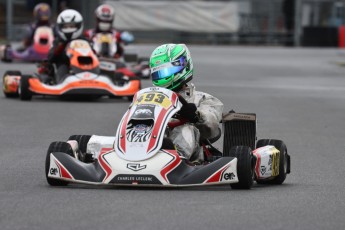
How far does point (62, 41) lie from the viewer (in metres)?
19.2

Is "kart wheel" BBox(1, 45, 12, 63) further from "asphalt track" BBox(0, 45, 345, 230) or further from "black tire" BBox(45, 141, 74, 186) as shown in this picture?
"black tire" BBox(45, 141, 74, 186)

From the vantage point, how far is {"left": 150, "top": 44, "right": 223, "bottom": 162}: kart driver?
30.3 ft

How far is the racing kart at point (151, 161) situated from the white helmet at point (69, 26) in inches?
404

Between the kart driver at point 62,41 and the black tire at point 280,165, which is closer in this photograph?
the black tire at point 280,165

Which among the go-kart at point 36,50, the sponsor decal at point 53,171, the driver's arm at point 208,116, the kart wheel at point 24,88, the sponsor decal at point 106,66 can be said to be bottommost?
the go-kart at point 36,50

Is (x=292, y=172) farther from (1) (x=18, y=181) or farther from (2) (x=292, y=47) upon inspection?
(2) (x=292, y=47)

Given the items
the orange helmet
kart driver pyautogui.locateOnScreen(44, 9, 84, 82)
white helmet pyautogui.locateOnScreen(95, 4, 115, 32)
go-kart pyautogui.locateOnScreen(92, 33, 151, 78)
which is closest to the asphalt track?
kart driver pyautogui.locateOnScreen(44, 9, 84, 82)

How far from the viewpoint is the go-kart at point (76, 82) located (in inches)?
724

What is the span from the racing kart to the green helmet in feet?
1.03

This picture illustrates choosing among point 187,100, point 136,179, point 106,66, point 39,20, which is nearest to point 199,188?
point 136,179

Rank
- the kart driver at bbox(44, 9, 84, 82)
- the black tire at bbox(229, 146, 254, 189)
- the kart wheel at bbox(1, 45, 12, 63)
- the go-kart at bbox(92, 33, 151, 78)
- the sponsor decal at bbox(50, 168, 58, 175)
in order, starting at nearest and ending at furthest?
the black tire at bbox(229, 146, 254, 189) → the sponsor decal at bbox(50, 168, 58, 175) → the kart driver at bbox(44, 9, 84, 82) → the go-kart at bbox(92, 33, 151, 78) → the kart wheel at bbox(1, 45, 12, 63)

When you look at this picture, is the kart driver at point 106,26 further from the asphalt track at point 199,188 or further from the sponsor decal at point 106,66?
the sponsor decal at point 106,66

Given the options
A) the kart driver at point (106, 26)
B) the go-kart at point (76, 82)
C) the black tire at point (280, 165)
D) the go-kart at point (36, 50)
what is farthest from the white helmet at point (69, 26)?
the black tire at point (280, 165)

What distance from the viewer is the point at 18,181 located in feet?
30.6
